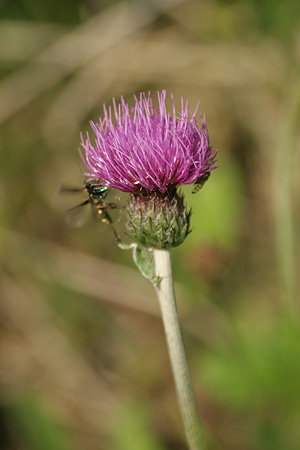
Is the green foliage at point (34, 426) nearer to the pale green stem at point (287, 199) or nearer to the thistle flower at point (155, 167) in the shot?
the pale green stem at point (287, 199)

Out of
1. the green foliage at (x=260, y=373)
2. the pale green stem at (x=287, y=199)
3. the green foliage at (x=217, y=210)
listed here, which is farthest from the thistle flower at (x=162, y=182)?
the green foliage at (x=217, y=210)

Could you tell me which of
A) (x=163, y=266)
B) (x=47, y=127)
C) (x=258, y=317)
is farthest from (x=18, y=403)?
(x=47, y=127)

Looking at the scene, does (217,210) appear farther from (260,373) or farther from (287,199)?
(260,373)

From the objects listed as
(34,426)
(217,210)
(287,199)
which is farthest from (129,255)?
(287,199)

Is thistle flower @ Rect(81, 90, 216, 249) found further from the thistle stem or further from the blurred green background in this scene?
the blurred green background

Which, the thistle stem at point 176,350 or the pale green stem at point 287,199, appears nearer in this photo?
the thistle stem at point 176,350

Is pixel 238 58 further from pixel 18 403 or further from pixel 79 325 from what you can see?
pixel 18 403
